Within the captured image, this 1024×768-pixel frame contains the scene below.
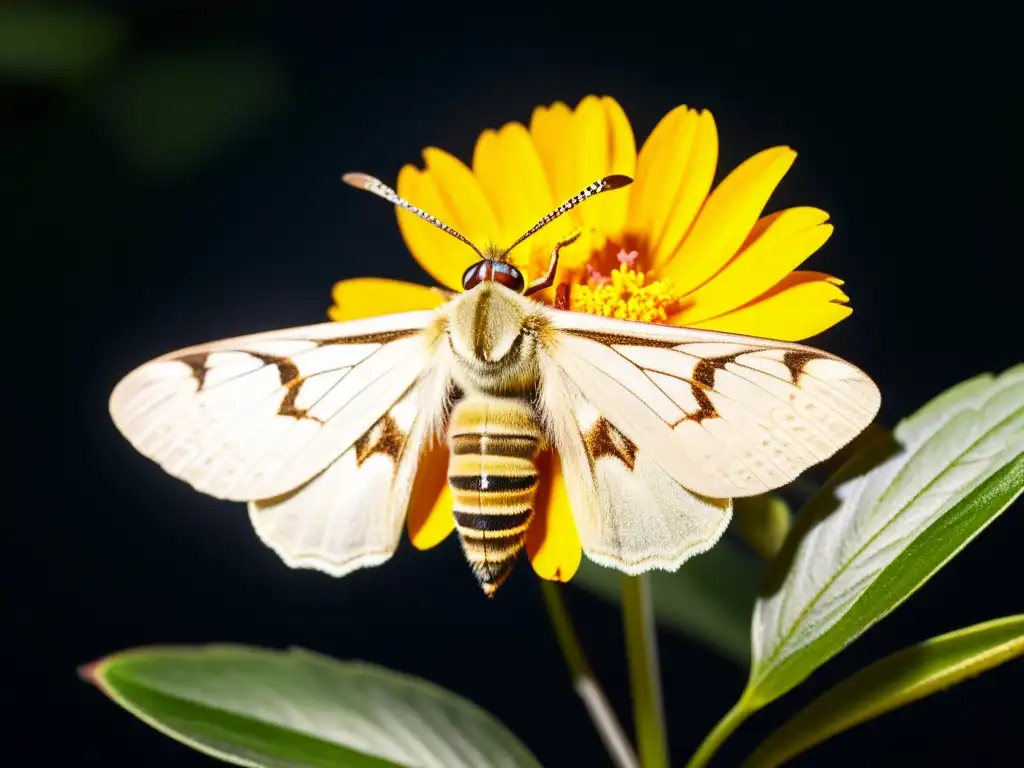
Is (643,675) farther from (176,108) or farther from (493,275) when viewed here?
(176,108)

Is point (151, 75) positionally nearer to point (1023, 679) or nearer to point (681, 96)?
point (681, 96)

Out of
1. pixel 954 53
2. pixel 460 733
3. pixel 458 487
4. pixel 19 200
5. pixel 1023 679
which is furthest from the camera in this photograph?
pixel 19 200

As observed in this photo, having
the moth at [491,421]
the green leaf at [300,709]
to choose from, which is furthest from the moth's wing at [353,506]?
the green leaf at [300,709]

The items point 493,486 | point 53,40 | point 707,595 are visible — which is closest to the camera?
point 493,486

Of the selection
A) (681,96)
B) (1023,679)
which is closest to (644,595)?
(1023,679)

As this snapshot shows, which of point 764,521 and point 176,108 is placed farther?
point 176,108

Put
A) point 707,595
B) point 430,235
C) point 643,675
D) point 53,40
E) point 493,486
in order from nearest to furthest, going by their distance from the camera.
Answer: point 493,486 → point 643,675 → point 430,235 → point 707,595 → point 53,40

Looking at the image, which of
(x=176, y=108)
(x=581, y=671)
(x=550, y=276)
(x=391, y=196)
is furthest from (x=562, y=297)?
(x=176, y=108)

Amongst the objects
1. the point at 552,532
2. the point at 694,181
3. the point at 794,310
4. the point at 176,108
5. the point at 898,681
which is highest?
the point at 176,108
